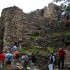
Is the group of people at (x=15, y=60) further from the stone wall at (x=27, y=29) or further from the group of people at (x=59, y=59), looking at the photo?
the stone wall at (x=27, y=29)

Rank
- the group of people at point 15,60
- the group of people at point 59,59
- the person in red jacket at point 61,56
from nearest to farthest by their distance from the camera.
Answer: the group of people at point 59,59, the person in red jacket at point 61,56, the group of people at point 15,60

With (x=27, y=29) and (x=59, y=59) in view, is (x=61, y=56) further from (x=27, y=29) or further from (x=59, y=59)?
(x=27, y=29)

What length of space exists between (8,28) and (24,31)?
222 cm

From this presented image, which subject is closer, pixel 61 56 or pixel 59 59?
pixel 61 56

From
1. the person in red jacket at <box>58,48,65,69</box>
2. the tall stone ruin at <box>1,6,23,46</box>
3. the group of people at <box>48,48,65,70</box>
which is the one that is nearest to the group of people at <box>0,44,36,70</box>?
the group of people at <box>48,48,65,70</box>

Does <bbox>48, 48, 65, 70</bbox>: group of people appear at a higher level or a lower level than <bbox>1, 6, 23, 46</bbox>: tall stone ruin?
lower

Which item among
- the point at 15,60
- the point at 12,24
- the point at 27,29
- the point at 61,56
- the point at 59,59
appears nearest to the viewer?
the point at 61,56

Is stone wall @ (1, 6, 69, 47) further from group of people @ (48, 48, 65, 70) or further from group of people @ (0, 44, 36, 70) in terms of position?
group of people @ (48, 48, 65, 70)

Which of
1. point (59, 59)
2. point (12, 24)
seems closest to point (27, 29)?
point (12, 24)

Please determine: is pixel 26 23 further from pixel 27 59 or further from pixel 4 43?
pixel 27 59

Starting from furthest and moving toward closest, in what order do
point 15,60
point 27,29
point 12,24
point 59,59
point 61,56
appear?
point 27,29, point 12,24, point 15,60, point 59,59, point 61,56

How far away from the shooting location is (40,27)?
149ft

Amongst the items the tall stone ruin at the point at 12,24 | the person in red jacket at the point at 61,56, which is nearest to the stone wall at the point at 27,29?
the tall stone ruin at the point at 12,24

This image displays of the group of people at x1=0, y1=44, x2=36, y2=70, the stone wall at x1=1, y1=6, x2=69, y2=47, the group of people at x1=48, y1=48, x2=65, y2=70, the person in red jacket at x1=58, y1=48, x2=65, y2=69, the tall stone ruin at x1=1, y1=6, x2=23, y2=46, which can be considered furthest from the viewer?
the tall stone ruin at x1=1, y1=6, x2=23, y2=46
